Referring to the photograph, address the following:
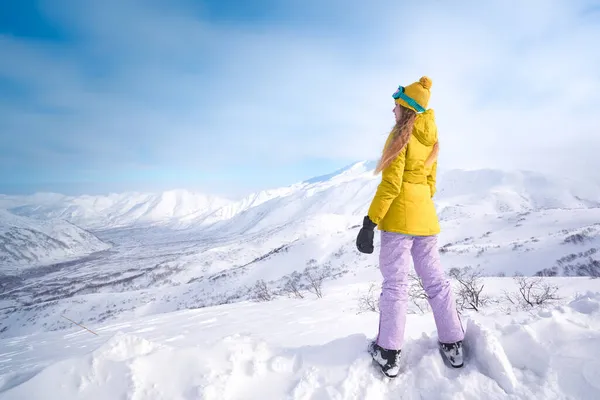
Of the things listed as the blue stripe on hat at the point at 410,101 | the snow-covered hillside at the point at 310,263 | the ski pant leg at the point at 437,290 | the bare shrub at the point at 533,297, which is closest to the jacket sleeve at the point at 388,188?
the blue stripe on hat at the point at 410,101

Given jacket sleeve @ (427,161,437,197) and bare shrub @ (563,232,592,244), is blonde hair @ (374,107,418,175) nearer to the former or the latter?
jacket sleeve @ (427,161,437,197)

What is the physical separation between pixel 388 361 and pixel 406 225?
1126 mm

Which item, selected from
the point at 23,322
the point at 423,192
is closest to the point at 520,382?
the point at 423,192

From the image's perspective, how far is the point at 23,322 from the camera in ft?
123

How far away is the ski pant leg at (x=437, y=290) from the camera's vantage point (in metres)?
2.30

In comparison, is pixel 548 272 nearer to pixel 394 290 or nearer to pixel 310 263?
pixel 394 290

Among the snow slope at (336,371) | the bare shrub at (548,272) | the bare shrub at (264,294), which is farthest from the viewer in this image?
the bare shrub at (548,272)

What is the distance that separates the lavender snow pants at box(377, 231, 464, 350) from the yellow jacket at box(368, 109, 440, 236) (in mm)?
125

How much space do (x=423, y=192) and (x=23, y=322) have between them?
5531 cm

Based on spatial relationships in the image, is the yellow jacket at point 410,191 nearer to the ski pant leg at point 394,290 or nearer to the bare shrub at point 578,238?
the ski pant leg at point 394,290

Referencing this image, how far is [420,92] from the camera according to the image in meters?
2.51

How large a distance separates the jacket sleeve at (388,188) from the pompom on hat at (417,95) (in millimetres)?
446

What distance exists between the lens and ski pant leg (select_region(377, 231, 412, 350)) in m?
2.29

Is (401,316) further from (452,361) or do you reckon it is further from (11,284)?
(11,284)
